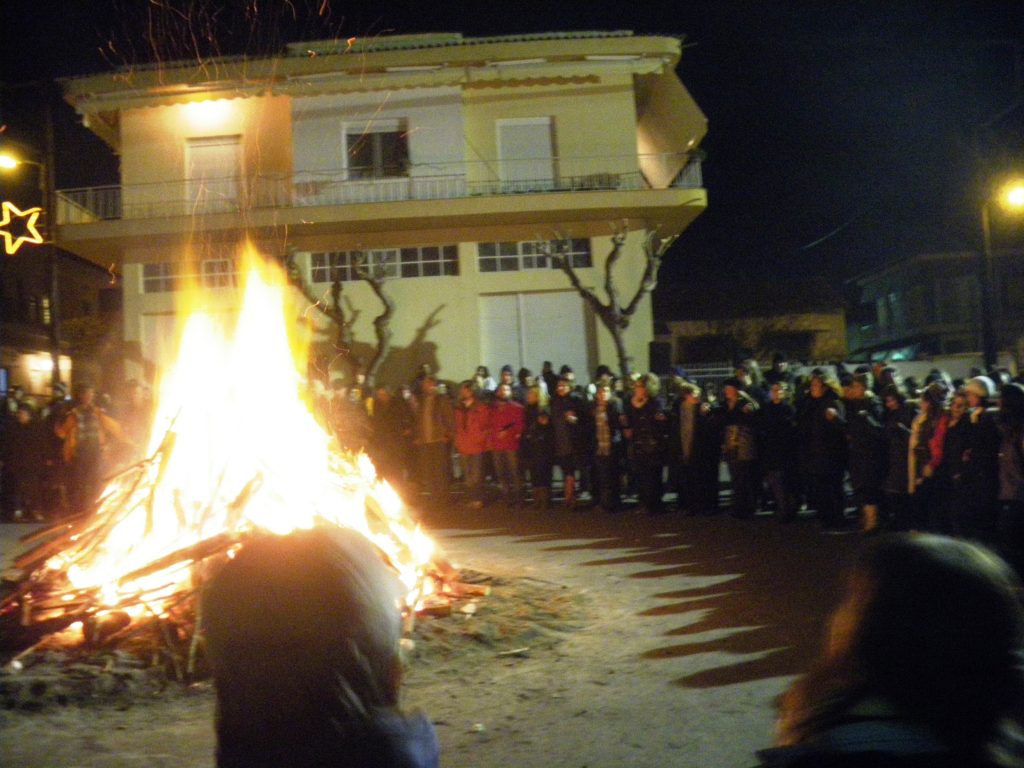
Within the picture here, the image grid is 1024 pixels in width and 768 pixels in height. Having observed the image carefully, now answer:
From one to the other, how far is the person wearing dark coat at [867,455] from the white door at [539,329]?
12.6 meters

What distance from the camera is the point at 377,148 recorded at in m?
23.7

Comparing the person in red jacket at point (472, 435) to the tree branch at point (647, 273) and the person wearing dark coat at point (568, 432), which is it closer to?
the person wearing dark coat at point (568, 432)

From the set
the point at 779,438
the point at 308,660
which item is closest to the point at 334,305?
the point at 779,438

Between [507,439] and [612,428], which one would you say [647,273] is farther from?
[612,428]

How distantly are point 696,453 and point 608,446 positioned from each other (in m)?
1.29

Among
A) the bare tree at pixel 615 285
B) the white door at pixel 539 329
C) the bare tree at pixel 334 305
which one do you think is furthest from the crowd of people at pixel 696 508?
the bare tree at pixel 334 305

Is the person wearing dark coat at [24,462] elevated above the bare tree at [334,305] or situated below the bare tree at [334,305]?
below

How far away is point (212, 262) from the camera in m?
24.2

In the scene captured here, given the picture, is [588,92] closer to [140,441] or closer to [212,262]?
[212,262]

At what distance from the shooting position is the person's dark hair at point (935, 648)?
1672 mm

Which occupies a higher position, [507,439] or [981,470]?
[507,439]

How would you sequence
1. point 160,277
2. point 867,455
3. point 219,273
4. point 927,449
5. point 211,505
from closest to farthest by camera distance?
point 211,505, point 927,449, point 867,455, point 160,277, point 219,273

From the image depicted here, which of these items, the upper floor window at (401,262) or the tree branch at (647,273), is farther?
the upper floor window at (401,262)

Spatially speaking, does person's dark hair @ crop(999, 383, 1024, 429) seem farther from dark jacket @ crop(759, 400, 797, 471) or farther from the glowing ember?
the glowing ember
